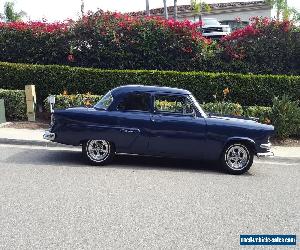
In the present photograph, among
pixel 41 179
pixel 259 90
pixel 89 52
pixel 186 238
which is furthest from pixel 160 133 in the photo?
pixel 89 52

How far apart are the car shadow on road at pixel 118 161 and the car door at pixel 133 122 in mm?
447

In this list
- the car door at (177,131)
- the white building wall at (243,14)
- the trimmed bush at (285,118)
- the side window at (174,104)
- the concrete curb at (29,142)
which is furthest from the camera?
the white building wall at (243,14)

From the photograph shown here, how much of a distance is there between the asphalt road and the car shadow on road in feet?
0.07

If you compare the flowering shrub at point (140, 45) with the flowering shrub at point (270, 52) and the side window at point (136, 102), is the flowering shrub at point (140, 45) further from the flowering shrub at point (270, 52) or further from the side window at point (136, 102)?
the side window at point (136, 102)

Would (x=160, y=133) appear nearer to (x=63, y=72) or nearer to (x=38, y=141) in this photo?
(x=38, y=141)

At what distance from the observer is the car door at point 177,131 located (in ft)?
26.0

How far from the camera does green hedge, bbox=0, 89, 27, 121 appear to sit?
1244 centimetres

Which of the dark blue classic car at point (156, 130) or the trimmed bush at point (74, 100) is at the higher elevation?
the trimmed bush at point (74, 100)

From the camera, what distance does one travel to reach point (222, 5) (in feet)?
131

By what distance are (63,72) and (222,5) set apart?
30.4 meters

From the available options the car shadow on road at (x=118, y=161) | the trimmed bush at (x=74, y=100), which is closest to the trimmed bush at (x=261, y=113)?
the car shadow on road at (x=118, y=161)

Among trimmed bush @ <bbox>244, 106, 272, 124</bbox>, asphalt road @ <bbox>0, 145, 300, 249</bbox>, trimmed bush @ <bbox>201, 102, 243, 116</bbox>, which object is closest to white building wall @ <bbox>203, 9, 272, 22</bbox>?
trimmed bush @ <bbox>244, 106, 272, 124</bbox>

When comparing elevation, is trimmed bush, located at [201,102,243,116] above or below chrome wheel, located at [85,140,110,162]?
above

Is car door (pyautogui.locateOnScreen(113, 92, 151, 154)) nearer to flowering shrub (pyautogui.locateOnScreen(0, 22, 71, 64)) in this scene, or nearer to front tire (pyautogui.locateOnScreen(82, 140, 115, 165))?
front tire (pyautogui.locateOnScreen(82, 140, 115, 165))
